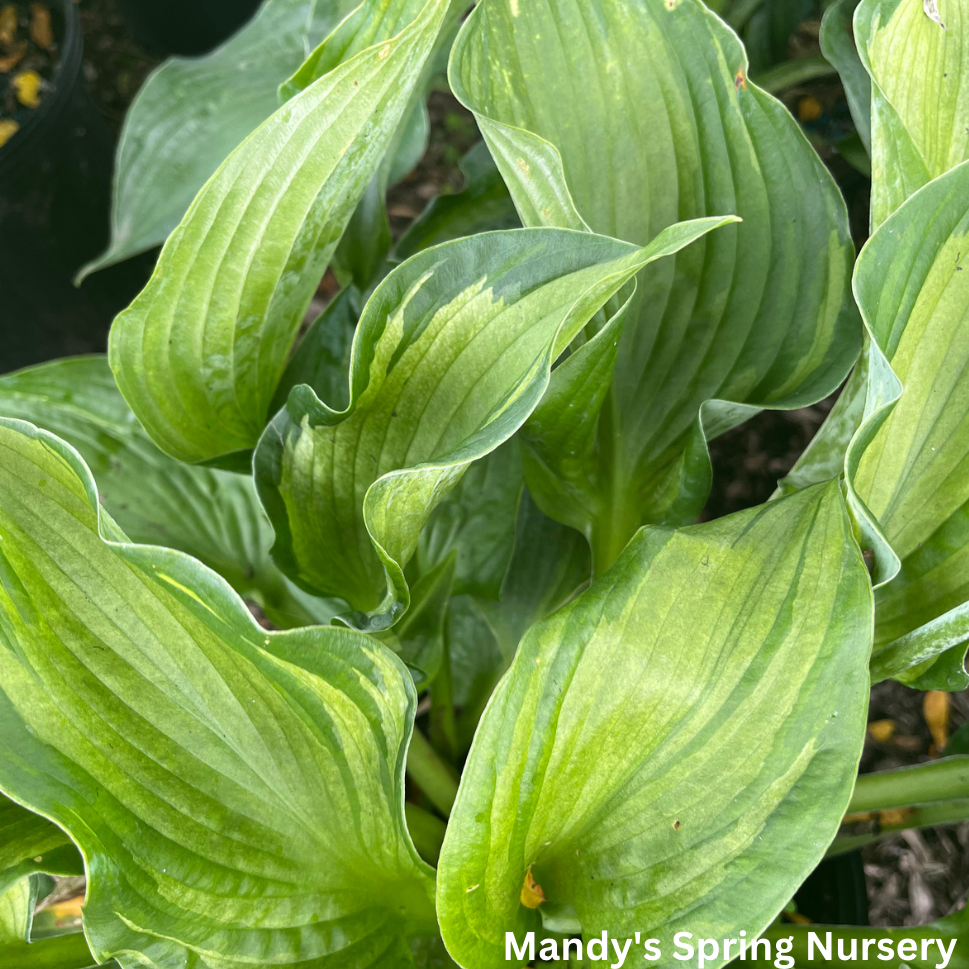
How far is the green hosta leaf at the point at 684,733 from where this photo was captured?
39cm

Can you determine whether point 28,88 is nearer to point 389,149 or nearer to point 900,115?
point 389,149

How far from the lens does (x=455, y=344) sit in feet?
1.53

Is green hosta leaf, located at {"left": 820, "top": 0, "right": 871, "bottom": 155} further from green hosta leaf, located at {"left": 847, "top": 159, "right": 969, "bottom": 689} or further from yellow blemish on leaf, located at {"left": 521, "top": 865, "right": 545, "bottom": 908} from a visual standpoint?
yellow blemish on leaf, located at {"left": 521, "top": 865, "right": 545, "bottom": 908}

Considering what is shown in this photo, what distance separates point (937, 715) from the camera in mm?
879

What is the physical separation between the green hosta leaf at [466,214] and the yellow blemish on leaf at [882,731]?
22.7 inches

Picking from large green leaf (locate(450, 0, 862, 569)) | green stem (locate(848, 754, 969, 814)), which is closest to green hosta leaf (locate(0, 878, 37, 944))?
large green leaf (locate(450, 0, 862, 569))

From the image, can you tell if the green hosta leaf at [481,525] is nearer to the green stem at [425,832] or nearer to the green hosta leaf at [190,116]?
the green stem at [425,832]

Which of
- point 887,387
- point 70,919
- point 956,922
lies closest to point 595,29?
point 887,387

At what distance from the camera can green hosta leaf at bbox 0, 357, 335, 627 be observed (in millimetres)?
680

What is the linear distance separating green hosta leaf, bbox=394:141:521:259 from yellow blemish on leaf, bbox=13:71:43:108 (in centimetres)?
69

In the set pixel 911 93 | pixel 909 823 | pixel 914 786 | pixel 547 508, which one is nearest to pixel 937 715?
pixel 909 823

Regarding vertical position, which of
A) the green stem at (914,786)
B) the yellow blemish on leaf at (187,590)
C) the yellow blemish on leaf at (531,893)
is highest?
the yellow blemish on leaf at (187,590)

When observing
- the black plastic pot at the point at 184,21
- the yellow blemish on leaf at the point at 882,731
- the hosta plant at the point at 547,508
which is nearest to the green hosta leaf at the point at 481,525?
the hosta plant at the point at 547,508

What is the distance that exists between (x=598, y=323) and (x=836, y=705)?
0.85ft
